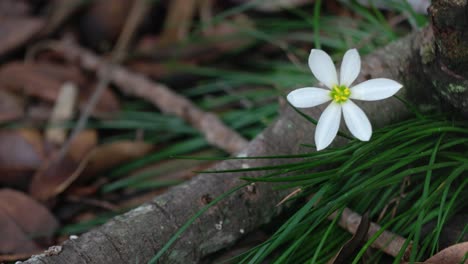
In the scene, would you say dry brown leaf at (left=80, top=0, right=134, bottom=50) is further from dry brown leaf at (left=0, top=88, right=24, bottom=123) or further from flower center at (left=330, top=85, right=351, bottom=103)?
flower center at (left=330, top=85, right=351, bottom=103)

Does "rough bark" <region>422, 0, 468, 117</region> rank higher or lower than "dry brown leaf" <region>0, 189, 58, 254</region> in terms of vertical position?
higher

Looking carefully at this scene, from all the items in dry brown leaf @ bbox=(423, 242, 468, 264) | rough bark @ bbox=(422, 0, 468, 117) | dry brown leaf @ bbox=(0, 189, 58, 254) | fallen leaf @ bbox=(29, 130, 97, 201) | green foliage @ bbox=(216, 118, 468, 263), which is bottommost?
dry brown leaf @ bbox=(0, 189, 58, 254)

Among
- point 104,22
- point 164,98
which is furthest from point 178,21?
point 164,98

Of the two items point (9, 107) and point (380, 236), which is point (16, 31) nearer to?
point (9, 107)

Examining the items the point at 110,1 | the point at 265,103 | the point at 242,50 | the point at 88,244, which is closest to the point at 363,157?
the point at 88,244

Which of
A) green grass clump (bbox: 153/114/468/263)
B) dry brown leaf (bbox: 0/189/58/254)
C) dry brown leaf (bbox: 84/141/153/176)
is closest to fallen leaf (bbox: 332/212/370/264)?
green grass clump (bbox: 153/114/468/263)

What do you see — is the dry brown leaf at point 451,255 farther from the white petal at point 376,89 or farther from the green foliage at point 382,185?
the white petal at point 376,89

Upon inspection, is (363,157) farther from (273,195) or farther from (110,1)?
(110,1)
